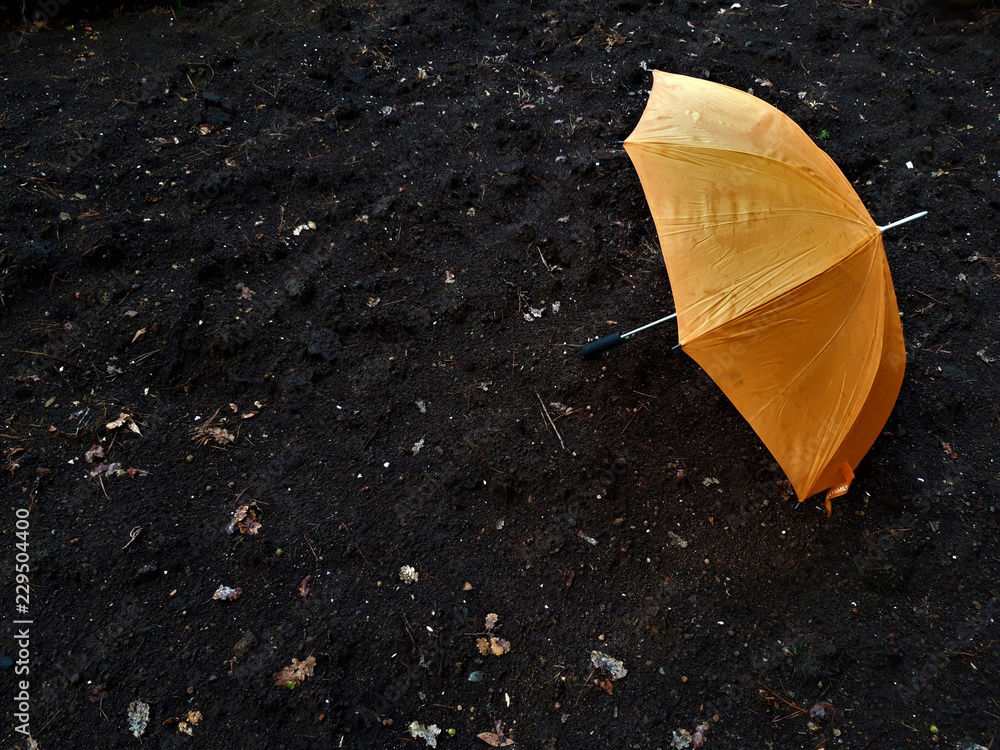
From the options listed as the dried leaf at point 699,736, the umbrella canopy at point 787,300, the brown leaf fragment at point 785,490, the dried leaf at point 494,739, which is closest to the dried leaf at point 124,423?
the dried leaf at point 494,739

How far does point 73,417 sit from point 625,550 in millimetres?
2648

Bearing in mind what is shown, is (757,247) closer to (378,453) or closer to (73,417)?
(378,453)

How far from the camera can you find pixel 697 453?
307 cm

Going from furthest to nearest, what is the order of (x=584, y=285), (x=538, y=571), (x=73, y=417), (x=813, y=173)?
(x=584, y=285) < (x=73, y=417) < (x=538, y=571) < (x=813, y=173)

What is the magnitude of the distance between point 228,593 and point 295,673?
17.4 inches

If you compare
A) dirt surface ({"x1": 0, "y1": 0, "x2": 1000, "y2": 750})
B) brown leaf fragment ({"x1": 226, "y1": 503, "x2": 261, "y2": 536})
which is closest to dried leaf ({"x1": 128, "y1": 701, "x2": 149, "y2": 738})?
dirt surface ({"x1": 0, "y1": 0, "x2": 1000, "y2": 750})

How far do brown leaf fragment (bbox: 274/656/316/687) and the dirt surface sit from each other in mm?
18

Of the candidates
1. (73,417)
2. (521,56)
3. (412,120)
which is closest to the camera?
(73,417)

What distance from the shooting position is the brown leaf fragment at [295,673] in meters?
2.36

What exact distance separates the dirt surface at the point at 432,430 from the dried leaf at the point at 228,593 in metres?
0.03

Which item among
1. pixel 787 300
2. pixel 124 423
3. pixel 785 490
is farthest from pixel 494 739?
pixel 124 423

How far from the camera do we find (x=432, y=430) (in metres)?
3.08

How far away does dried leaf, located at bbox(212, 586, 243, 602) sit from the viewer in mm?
2525

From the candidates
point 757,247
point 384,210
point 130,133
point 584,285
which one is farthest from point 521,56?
point 757,247
